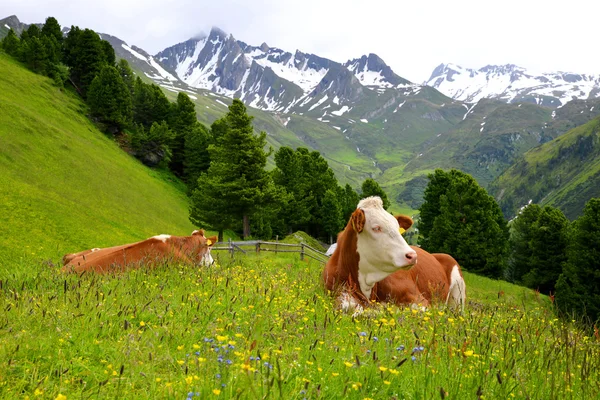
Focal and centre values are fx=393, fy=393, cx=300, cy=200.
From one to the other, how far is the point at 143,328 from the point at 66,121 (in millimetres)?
51741

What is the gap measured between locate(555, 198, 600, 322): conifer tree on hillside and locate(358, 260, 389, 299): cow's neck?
2953 centimetres

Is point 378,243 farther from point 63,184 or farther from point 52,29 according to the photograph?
point 52,29

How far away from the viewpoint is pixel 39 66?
181ft

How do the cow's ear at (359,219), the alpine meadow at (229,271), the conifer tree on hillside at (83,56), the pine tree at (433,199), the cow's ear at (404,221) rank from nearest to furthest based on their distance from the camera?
the alpine meadow at (229,271) < the cow's ear at (359,219) < the cow's ear at (404,221) < the pine tree at (433,199) < the conifer tree on hillside at (83,56)

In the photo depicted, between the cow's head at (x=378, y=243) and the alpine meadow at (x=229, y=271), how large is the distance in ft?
0.12

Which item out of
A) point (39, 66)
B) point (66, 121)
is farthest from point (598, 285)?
point (39, 66)

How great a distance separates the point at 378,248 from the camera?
6.44 metres

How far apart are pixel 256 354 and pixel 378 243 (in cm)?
364

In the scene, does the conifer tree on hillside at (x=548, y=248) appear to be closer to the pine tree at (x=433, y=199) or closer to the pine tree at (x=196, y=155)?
the pine tree at (x=433, y=199)

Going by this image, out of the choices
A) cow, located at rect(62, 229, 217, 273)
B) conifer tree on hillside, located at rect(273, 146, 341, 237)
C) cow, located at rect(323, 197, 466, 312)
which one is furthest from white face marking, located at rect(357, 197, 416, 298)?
conifer tree on hillside, located at rect(273, 146, 341, 237)

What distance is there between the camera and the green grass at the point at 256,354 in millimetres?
2615

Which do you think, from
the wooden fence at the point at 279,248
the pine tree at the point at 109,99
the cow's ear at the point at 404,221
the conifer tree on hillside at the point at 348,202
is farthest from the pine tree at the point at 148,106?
the cow's ear at the point at 404,221

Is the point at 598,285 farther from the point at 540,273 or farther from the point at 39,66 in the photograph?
the point at 39,66

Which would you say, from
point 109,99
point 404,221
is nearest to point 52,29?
point 109,99
